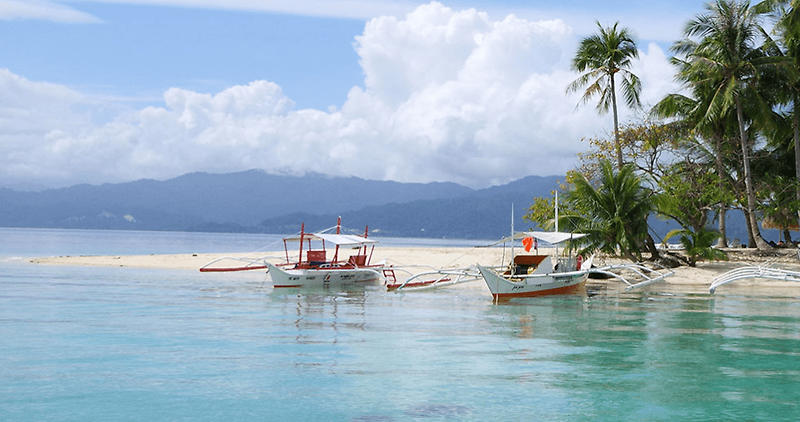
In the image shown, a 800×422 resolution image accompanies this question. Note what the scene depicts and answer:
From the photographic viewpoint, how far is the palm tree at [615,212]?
2884cm

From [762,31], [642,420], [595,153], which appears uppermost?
[762,31]

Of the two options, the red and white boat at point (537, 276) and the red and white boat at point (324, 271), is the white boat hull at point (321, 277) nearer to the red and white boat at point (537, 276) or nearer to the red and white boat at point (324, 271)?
the red and white boat at point (324, 271)

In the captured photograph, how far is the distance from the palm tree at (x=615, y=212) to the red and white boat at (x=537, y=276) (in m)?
3.70

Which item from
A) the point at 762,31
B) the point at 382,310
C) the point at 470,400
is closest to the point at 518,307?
the point at 382,310

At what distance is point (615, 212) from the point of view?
95.1 ft

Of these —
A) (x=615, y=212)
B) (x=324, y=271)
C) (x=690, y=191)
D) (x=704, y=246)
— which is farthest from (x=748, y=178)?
(x=324, y=271)

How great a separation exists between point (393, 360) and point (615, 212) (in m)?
19.1

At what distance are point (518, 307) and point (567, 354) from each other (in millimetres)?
7706

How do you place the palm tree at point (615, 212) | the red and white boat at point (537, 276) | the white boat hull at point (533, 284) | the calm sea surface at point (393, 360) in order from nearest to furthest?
the calm sea surface at point (393, 360), the white boat hull at point (533, 284), the red and white boat at point (537, 276), the palm tree at point (615, 212)

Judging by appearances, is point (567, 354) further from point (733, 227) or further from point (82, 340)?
point (733, 227)

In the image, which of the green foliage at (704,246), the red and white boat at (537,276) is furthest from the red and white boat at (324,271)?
the green foliage at (704,246)

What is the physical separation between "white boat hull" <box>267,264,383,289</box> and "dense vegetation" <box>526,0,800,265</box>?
28.8 ft

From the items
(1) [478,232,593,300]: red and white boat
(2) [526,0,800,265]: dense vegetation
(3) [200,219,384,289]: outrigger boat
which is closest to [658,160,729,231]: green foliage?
(2) [526,0,800,265]: dense vegetation

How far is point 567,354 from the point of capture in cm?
1320
